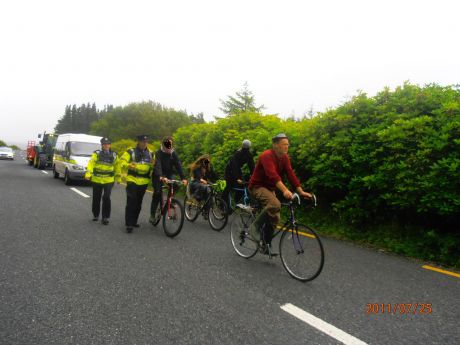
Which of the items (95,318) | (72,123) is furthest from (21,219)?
(72,123)

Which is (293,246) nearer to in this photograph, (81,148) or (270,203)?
(270,203)

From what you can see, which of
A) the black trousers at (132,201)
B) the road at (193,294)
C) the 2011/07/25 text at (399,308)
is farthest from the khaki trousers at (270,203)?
the black trousers at (132,201)

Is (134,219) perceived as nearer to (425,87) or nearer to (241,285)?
(241,285)

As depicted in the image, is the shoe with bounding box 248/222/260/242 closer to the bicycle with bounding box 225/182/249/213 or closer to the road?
the road

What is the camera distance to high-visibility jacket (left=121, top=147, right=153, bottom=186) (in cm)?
699

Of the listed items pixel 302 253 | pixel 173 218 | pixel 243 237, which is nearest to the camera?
pixel 302 253

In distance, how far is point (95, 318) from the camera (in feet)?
10.5

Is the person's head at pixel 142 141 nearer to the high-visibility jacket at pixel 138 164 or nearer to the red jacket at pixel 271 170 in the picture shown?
the high-visibility jacket at pixel 138 164

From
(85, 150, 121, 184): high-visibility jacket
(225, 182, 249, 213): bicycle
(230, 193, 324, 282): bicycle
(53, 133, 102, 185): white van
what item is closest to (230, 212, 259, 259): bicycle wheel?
(230, 193, 324, 282): bicycle

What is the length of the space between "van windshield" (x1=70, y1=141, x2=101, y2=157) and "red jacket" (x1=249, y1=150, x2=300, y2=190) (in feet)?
40.2

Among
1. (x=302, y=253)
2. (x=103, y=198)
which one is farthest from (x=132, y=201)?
(x=302, y=253)

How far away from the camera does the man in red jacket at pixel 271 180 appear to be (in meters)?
4.65

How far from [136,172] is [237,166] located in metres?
2.36

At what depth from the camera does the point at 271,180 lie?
4.66 m
